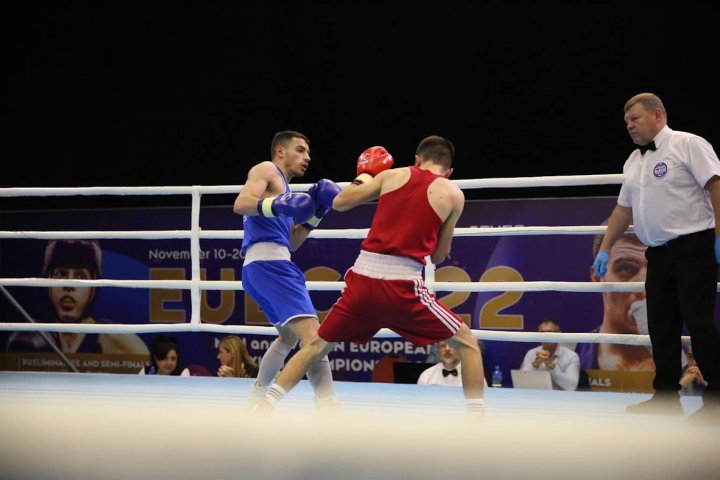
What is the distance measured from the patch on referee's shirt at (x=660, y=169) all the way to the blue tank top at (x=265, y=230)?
134 cm

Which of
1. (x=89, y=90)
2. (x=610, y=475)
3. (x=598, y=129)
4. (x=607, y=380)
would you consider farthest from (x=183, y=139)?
(x=610, y=475)

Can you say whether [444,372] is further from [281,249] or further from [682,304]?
[682,304]

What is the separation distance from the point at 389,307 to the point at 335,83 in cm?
401

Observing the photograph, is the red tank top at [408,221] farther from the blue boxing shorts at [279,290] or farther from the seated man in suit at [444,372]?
the seated man in suit at [444,372]

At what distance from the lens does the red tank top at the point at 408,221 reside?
270cm

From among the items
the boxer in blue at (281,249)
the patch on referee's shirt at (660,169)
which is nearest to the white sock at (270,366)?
the boxer in blue at (281,249)

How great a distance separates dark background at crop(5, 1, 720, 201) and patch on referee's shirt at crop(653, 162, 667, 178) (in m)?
2.65

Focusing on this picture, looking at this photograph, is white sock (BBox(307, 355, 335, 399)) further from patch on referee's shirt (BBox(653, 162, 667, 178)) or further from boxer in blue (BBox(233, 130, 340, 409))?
patch on referee's shirt (BBox(653, 162, 667, 178))

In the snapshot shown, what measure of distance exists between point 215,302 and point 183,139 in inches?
52.9

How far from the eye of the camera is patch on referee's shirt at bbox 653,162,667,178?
287cm

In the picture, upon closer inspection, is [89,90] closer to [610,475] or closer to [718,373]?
[718,373]

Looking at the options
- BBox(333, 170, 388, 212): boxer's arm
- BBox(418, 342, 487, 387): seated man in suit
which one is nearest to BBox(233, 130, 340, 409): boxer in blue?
BBox(333, 170, 388, 212): boxer's arm

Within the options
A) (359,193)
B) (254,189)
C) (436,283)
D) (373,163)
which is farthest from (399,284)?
(436,283)

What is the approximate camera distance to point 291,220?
10.7 ft
